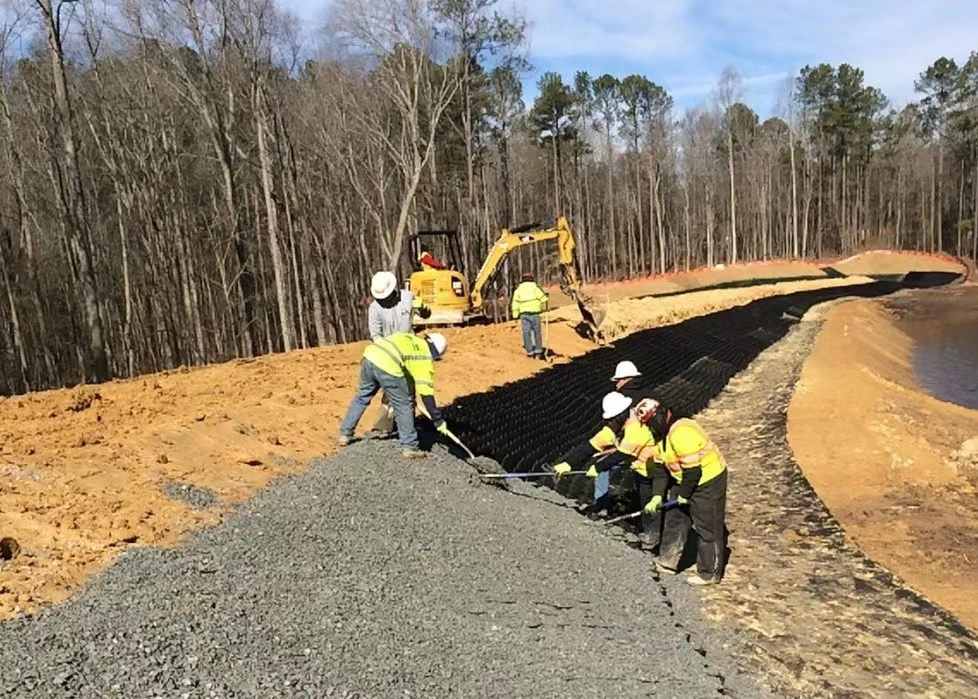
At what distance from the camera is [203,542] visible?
5051 millimetres

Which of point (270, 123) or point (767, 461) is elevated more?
point (270, 123)

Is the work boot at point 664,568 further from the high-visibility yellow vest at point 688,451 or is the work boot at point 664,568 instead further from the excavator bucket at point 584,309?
the excavator bucket at point 584,309

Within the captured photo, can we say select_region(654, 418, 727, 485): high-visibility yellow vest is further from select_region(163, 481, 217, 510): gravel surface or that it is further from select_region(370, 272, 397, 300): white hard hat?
select_region(163, 481, 217, 510): gravel surface

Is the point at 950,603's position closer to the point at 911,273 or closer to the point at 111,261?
the point at 111,261

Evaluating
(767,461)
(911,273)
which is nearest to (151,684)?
(767,461)

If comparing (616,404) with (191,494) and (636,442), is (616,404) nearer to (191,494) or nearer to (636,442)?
(636,442)

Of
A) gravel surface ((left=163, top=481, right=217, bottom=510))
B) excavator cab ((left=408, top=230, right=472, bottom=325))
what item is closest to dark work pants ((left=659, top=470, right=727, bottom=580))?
gravel surface ((left=163, top=481, right=217, bottom=510))

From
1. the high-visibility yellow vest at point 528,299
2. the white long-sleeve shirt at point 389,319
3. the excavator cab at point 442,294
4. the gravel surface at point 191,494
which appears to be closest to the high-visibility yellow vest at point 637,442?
the white long-sleeve shirt at point 389,319

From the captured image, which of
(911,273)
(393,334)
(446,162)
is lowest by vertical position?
(911,273)

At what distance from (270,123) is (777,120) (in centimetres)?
5736

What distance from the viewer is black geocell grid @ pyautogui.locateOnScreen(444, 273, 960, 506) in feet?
32.0

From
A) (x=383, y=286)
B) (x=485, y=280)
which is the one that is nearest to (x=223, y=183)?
(x=485, y=280)

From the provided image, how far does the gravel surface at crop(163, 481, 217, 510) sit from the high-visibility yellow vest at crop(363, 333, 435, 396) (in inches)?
84.9

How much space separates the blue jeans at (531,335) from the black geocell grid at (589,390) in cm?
66
